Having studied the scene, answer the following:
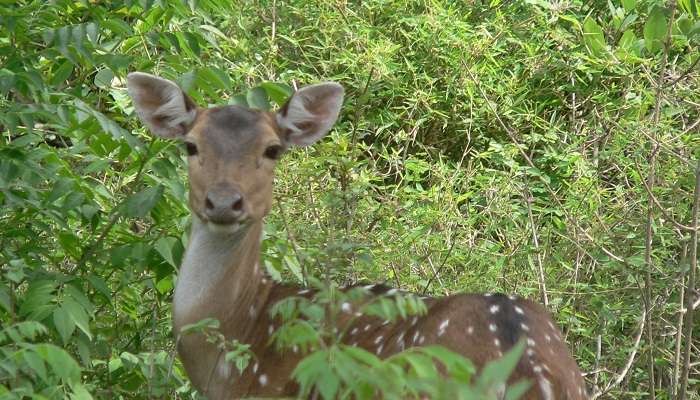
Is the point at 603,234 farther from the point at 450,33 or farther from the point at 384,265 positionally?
the point at 450,33

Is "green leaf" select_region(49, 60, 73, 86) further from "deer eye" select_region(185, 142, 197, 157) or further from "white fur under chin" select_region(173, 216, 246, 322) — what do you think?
"white fur under chin" select_region(173, 216, 246, 322)

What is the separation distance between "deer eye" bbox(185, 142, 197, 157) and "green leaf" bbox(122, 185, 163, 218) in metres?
0.28

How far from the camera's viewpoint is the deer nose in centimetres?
546

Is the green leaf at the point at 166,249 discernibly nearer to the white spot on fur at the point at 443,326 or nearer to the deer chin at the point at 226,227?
the deer chin at the point at 226,227

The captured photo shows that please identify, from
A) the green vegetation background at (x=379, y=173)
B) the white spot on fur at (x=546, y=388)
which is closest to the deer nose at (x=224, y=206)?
the green vegetation background at (x=379, y=173)

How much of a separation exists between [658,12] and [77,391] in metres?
2.83

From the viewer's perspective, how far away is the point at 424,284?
7086mm

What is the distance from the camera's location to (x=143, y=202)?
18.3ft

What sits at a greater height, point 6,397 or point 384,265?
point 6,397

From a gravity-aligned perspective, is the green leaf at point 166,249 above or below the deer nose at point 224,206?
below

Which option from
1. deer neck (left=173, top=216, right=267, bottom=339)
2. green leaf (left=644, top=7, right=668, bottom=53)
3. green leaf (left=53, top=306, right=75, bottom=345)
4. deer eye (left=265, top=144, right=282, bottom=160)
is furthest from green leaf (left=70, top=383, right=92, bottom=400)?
green leaf (left=644, top=7, right=668, bottom=53)

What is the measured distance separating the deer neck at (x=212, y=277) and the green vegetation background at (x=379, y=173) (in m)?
0.11

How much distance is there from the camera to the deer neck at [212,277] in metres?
5.76

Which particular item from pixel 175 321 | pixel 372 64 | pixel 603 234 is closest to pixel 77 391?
pixel 175 321
